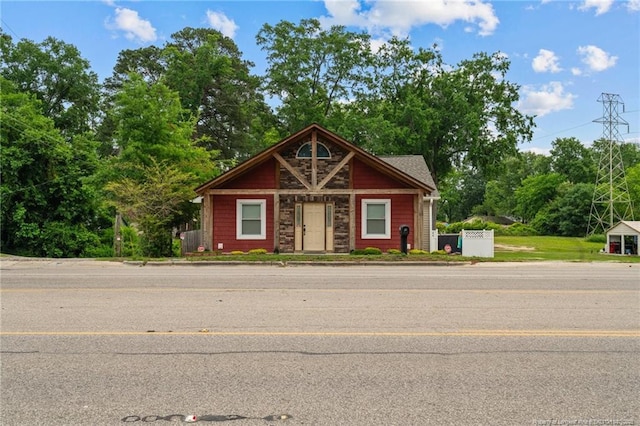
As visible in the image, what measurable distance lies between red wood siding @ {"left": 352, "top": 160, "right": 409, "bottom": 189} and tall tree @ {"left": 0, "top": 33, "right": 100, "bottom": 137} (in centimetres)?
3357

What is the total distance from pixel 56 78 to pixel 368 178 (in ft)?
120

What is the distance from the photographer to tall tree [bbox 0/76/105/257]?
24297 millimetres

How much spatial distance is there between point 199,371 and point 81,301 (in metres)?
4.92

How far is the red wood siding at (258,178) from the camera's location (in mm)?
21781

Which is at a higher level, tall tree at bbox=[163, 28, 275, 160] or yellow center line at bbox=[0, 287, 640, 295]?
tall tree at bbox=[163, 28, 275, 160]

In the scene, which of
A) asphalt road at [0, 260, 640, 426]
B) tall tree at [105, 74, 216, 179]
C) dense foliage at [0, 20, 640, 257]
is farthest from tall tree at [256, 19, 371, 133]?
asphalt road at [0, 260, 640, 426]

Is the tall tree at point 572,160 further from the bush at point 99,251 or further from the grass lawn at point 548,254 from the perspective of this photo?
the bush at point 99,251

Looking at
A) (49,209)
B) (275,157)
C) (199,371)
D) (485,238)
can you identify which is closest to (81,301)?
(199,371)

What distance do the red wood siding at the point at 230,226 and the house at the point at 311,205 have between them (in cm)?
4

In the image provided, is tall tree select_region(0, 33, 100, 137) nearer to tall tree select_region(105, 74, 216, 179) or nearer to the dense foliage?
the dense foliage

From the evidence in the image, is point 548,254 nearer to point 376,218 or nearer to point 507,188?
point 376,218

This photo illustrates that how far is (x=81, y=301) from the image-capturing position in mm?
8719

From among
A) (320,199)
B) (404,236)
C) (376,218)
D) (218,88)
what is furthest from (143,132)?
(218,88)

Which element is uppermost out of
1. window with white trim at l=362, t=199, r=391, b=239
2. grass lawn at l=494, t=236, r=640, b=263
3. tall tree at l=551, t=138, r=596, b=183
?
tall tree at l=551, t=138, r=596, b=183
